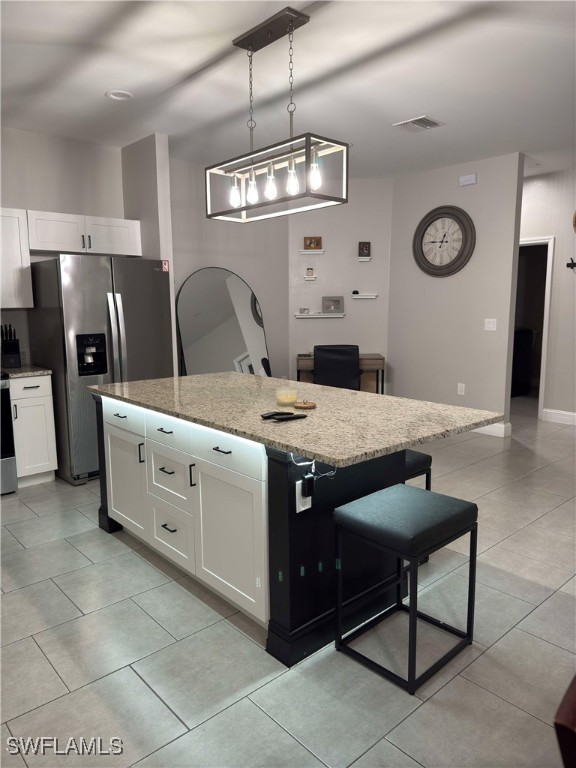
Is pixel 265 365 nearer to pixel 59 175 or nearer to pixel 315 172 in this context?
pixel 59 175

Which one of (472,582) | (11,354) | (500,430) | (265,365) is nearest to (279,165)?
(472,582)

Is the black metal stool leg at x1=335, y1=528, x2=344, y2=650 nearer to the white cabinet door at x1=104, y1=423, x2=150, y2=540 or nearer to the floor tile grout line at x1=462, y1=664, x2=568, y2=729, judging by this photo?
→ the floor tile grout line at x1=462, y1=664, x2=568, y2=729

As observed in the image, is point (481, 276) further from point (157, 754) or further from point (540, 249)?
point (157, 754)

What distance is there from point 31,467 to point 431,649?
3.20 metres

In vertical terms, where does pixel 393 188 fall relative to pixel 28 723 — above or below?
above

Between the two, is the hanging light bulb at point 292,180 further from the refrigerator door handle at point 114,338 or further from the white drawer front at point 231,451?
the refrigerator door handle at point 114,338

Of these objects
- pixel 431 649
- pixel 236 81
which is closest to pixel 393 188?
pixel 236 81

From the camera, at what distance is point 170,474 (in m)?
2.67

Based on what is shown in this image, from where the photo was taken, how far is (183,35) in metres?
2.87

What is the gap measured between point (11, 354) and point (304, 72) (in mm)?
3003

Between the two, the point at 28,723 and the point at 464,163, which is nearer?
the point at 28,723

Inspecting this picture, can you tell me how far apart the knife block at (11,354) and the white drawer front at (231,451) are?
2.59 metres

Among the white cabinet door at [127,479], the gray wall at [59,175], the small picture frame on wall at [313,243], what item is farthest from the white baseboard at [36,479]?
the small picture frame on wall at [313,243]

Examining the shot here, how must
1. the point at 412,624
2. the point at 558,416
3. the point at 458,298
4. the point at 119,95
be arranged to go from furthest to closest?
the point at 558,416, the point at 458,298, the point at 119,95, the point at 412,624
